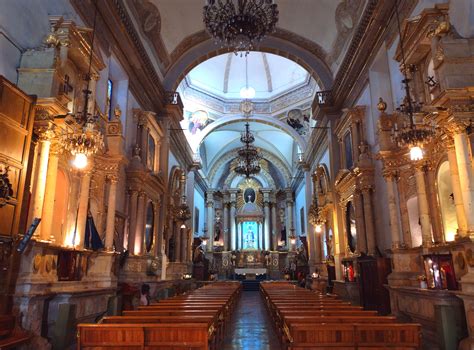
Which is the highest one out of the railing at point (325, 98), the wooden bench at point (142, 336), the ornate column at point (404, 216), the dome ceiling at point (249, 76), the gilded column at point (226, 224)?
the dome ceiling at point (249, 76)

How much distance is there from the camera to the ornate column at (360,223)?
34.3 feet

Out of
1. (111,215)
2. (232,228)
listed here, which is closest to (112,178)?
(111,215)

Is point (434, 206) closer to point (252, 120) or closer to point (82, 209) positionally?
point (82, 209)

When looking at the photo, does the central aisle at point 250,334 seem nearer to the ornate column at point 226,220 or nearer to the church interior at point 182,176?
the church interior at point 182,176

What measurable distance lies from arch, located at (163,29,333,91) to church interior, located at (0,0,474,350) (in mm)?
80

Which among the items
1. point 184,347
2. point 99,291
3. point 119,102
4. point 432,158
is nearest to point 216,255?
point 119,102

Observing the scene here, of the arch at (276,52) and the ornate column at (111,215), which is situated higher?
the arch at (276,52)

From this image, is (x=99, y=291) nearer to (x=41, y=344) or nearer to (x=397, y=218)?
(x=41, y=344)

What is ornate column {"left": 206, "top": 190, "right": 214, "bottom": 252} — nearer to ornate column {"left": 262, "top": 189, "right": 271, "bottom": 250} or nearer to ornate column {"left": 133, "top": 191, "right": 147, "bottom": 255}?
ornate column {"left": 262, "top": 189, "right": 271, "bottom": 250}

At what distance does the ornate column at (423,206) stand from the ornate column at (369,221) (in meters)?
2.75

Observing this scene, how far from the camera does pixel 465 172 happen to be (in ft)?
18.8

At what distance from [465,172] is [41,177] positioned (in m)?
6.59

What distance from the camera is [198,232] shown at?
27188 mm

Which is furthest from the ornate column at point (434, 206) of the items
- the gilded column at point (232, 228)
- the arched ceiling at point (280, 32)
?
the gilded column at point (232, 228)
